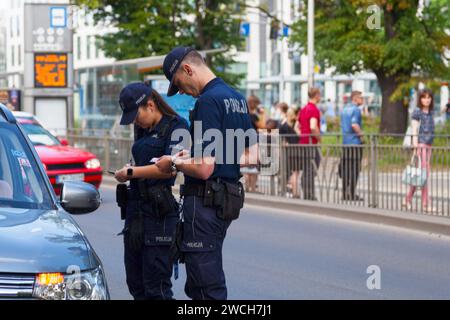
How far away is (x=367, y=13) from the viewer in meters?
29.3

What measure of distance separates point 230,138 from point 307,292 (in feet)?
12.9

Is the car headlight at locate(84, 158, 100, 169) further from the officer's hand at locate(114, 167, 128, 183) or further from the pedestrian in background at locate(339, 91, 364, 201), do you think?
the officer's hand at locate(114, 167, 128, 183)

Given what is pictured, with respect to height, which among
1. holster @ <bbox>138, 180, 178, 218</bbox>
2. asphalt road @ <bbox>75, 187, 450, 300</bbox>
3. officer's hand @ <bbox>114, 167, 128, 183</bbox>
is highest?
officer's hand @ <bbox>114, 167, 128, 183</bbox>

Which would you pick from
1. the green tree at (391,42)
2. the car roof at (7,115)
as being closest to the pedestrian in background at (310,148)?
the green tree at (391,42)

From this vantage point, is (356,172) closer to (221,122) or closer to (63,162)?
(63,162)

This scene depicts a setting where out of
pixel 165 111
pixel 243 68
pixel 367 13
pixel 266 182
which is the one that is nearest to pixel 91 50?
pixel 243 68

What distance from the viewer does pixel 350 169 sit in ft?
59.2

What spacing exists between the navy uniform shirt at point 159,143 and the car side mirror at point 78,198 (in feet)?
3.20

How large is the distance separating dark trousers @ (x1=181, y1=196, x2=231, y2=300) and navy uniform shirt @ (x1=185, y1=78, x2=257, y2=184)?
0.18 metres

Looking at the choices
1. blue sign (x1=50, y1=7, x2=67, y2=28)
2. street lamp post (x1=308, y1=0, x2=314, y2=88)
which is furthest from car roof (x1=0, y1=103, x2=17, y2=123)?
blue sign (x1=50, y1=7, x2=67, y2=28)

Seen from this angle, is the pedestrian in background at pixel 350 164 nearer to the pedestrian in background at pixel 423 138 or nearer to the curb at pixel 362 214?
the curb at pixel 362 214

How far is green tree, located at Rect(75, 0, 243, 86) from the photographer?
4038 centimetres

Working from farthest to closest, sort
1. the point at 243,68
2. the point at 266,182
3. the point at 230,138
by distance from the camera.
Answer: the point at 243,68 < the point at 266,182 < the point at 230,138

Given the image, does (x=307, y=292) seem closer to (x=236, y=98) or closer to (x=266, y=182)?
(x=236, y=98)
